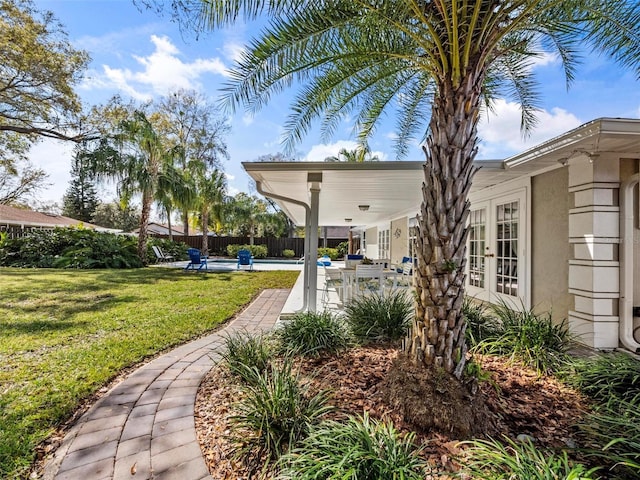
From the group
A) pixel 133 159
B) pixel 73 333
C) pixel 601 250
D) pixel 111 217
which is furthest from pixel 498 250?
pixel 111 217

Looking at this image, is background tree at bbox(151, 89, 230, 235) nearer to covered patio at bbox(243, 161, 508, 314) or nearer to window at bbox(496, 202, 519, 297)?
covered patio at bbox(243, 161, 508, 314)

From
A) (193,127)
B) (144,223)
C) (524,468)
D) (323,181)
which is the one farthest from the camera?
(193,127)

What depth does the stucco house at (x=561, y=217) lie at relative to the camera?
441 centimetres

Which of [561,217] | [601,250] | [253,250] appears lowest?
[253,250]

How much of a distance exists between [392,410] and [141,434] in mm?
2025

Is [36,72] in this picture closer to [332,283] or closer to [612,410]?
[332,283]

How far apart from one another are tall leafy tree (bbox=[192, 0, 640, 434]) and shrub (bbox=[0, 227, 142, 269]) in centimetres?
1435

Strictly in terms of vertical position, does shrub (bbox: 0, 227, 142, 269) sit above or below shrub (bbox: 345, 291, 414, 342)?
above

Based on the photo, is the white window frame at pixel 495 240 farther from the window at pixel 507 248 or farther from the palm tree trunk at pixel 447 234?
the palm tree trunk at pixel 447 234

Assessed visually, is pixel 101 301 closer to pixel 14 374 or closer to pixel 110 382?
pixel 14 374

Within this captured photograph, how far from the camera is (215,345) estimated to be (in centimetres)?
477

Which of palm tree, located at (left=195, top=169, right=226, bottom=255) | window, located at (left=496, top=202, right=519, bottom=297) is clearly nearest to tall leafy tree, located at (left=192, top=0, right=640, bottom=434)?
window, located at (left=496, top=202, right=519, bottom=297)

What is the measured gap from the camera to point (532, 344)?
3.64 m

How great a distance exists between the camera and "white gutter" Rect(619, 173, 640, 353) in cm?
441
